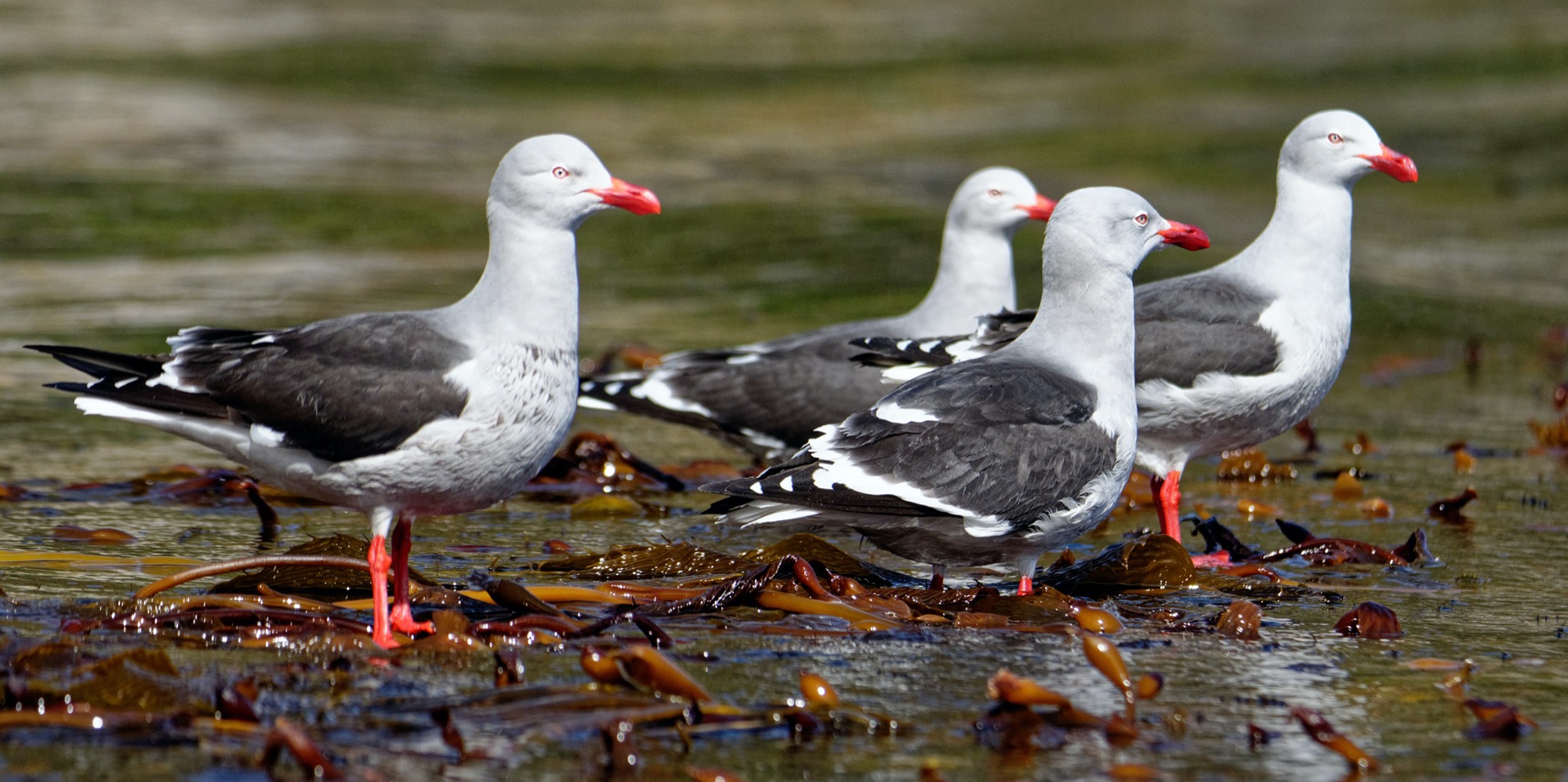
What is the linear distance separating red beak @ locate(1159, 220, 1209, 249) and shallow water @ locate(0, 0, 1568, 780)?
1152 mm

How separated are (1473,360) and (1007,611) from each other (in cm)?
595

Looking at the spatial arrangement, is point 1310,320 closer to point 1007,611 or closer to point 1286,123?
point 1007,611

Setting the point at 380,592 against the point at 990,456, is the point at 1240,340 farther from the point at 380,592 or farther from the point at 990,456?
the point at 380,592

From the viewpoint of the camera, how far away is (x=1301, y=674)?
14.9 feet

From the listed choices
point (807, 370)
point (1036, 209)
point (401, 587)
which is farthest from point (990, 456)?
point (1036, 209)

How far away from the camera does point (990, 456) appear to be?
529cm

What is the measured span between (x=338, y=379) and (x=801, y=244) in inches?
355

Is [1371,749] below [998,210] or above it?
below

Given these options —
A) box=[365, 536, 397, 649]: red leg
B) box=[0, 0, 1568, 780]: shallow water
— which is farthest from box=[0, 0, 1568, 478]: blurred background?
box=[365, 536, 397, 649]: red leg

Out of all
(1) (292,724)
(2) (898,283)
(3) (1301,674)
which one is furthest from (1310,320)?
(2) (898,283)

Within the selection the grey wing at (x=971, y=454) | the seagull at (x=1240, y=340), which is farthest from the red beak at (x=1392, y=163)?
the grey wing at (x=971, y=454)

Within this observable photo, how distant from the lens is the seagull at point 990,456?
205 inches

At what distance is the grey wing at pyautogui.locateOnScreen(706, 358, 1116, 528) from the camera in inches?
204

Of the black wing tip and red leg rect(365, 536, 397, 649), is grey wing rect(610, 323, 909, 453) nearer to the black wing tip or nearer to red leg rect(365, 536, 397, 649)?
the black wing tip
